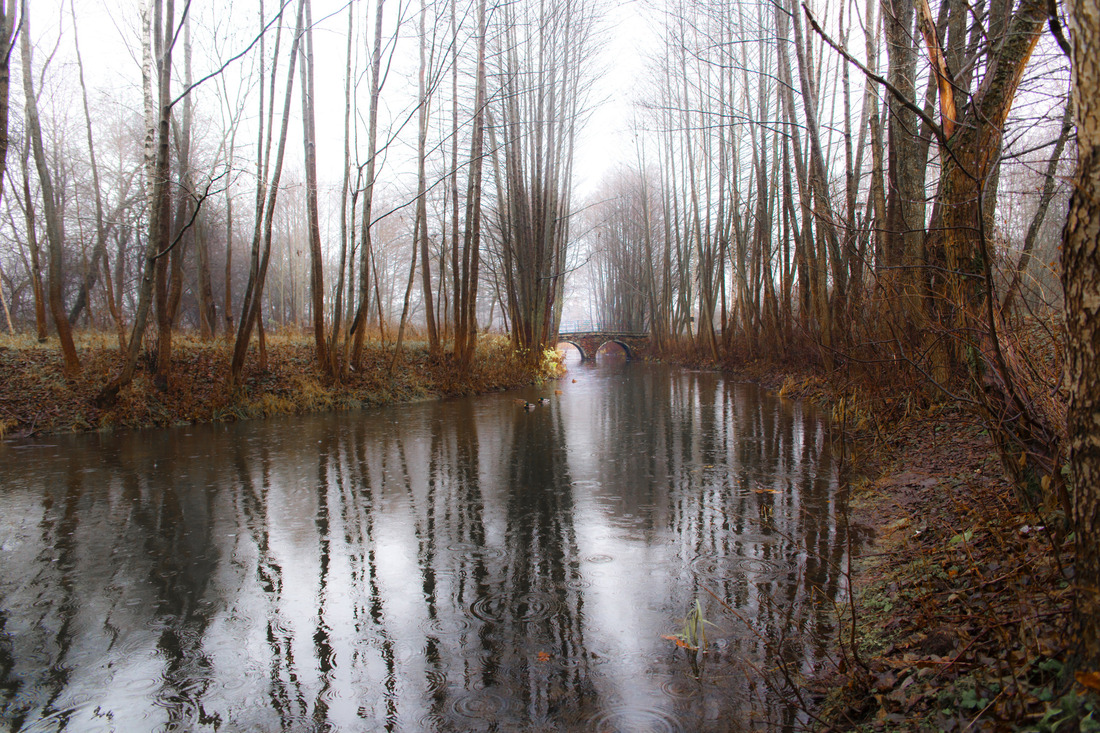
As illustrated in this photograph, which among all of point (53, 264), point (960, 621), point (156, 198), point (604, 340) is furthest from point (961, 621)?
point (604, 340)

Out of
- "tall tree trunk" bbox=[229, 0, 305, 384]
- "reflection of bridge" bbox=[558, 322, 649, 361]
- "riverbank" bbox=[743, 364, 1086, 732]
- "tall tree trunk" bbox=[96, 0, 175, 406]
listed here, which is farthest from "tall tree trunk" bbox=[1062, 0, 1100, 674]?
"reflection of bridge" bbox=[558, 322, 649, 361]

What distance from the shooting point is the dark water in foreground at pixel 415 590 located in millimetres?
2428

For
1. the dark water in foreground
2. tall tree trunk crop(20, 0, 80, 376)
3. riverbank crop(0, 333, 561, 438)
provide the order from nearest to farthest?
the dark water in foreground, riverbank crop(0, 333, 561, 438), tall tree trunk crop(20, 0, 80, 376)

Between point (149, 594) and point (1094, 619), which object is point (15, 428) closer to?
point (149, 594)

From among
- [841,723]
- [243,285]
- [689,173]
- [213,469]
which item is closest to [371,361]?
[213,469]

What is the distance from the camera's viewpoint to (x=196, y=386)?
1129 cm

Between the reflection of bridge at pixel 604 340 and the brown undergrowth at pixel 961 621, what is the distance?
3286 centimetres

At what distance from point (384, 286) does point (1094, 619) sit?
36.7 metres

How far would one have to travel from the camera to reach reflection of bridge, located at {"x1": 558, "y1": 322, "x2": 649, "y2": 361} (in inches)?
1465

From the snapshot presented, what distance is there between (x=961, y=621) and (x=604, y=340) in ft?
118

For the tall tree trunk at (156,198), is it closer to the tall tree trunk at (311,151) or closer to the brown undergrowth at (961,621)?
the tall tree trunk at (311,151)

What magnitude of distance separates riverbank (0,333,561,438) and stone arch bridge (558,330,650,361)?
2186 cm

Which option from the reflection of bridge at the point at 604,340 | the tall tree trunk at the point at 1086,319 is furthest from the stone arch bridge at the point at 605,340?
the tall tree trunk at the point at 1086,319

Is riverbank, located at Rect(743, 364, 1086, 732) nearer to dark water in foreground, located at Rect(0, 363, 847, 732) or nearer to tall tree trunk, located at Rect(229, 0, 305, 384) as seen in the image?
dark water in foreground, located at Rect(0, 363, 847, 732)
